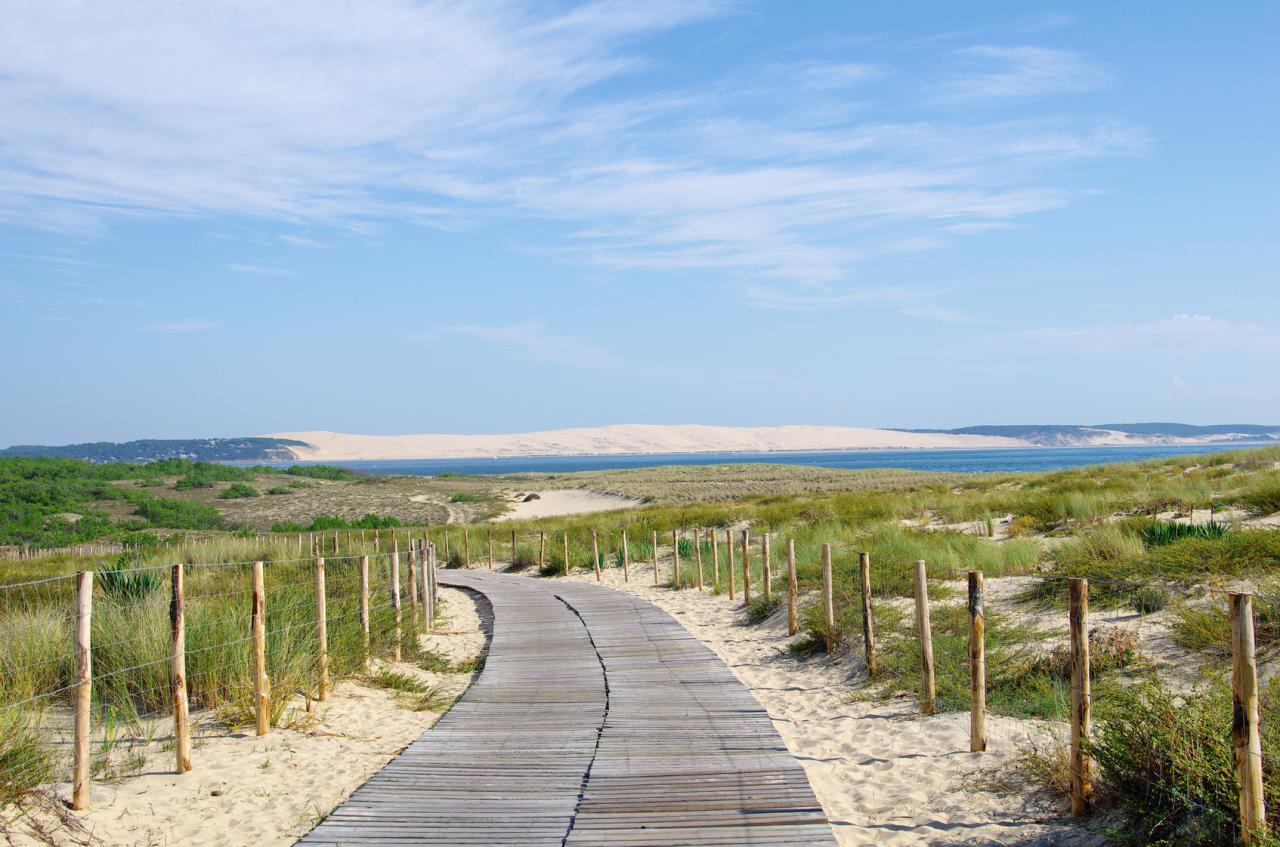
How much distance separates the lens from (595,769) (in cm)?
695

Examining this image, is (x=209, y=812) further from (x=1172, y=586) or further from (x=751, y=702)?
(x=1172, y=586)

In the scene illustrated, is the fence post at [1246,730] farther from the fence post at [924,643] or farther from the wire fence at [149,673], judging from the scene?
the wire fence at [149,673]

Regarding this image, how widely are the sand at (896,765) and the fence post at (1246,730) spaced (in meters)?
1.13

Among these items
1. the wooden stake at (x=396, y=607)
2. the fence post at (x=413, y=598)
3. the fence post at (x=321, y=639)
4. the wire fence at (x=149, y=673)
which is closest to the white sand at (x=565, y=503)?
the fence post at (x=413, y=598)

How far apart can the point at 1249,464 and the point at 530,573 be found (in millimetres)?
22079

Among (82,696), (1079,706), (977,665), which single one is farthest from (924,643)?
(82,696)

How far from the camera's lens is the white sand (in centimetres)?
6044

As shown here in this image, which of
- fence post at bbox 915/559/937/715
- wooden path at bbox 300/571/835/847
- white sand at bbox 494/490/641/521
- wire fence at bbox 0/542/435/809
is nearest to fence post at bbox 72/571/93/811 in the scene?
wire fence at bbox 0/542/435/809

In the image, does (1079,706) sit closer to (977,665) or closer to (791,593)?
(977,665)

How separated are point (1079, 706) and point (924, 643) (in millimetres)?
2702

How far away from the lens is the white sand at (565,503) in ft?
198

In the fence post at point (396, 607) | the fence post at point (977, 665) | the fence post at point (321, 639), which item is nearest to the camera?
the fence post at point (977, 665)

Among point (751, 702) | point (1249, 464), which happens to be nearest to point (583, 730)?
point (751, 702)

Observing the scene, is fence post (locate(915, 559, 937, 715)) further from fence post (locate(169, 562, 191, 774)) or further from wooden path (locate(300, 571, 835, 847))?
fence post (locate(169, 562, 191, 774))
